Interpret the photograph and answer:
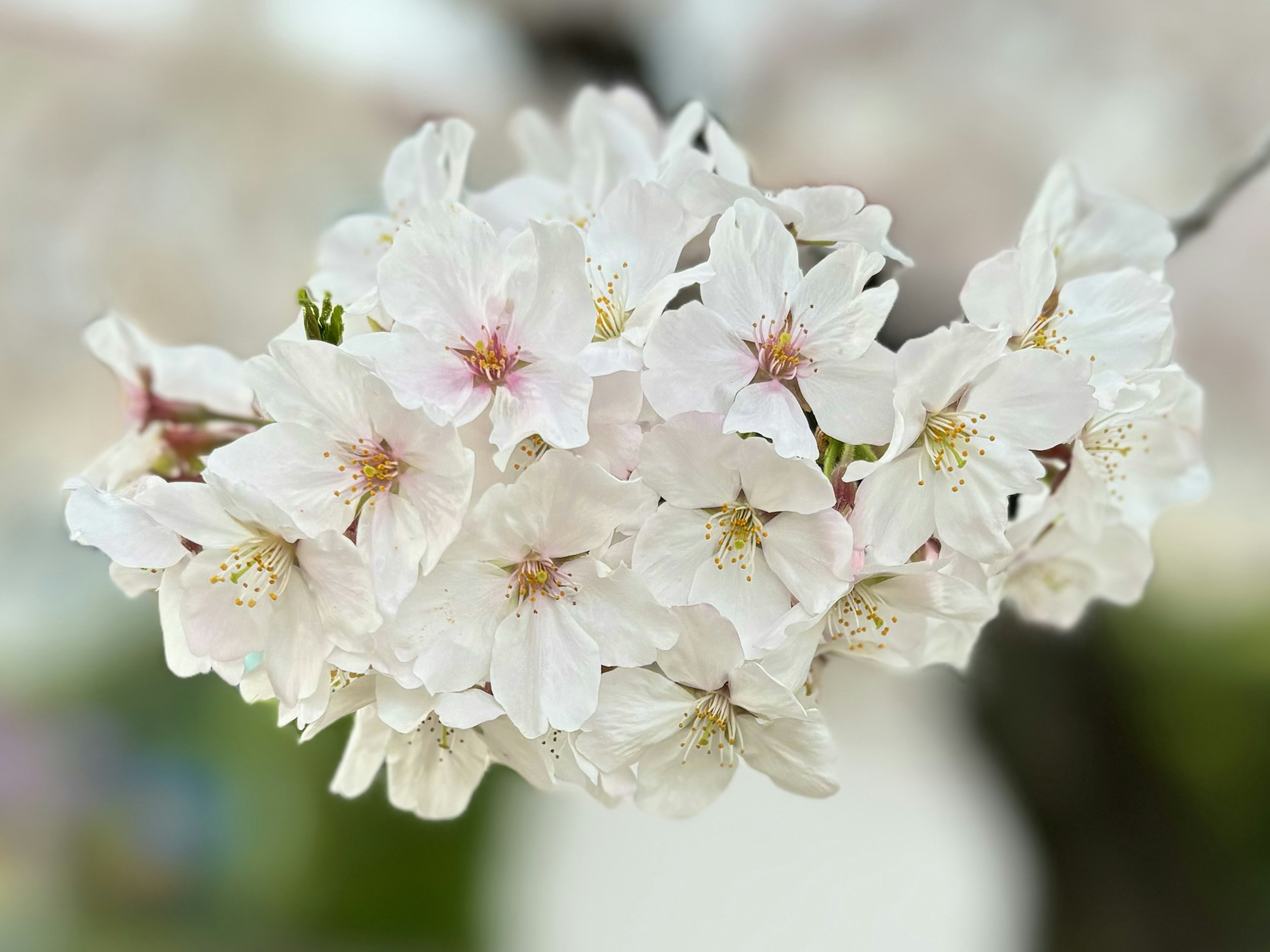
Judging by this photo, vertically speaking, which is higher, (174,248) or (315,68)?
(315,68)

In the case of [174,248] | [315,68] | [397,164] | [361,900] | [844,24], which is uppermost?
[844,24]

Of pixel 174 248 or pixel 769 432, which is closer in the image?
pixel 769 432

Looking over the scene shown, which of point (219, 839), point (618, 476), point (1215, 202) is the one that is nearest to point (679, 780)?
point (618, 476)

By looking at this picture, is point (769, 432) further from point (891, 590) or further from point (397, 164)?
point (397, 164)

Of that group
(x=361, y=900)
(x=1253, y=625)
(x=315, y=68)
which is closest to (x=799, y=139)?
(x=315, y=68)

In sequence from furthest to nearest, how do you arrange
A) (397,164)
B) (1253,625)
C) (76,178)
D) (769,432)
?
(76,178)
(1253,625)
(397,164)
(769,432)

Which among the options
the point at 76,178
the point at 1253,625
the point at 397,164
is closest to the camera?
the point at 397,164

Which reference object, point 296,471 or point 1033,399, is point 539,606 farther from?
point 1033,399
